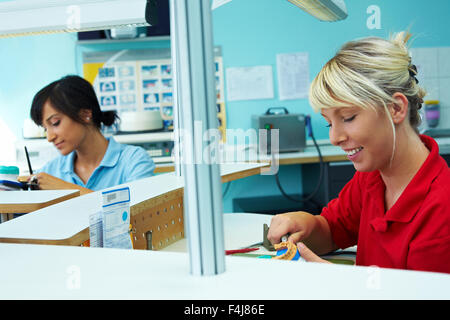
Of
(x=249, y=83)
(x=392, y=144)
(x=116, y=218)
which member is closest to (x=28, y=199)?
(x=116, y=218)

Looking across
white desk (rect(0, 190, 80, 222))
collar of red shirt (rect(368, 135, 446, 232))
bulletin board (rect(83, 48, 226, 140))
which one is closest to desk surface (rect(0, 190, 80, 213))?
white desk (rect(0, 190, 80, 222))

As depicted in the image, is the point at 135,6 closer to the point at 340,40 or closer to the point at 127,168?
the point at 127,168

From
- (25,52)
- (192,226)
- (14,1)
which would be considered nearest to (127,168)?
(14,1)

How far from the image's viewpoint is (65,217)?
100 centimetres

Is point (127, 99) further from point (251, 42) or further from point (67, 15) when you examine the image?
point (67, 15)

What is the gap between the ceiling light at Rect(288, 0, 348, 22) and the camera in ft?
3.68

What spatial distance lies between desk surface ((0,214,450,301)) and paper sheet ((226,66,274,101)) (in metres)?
2.94

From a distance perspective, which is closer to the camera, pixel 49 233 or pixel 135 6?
pixel 49 233

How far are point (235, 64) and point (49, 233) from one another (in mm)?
2810

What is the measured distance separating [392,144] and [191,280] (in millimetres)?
656

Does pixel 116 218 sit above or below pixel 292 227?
above

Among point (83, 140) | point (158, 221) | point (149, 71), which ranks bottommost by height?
point (158, 221)

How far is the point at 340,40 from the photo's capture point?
11.4ft

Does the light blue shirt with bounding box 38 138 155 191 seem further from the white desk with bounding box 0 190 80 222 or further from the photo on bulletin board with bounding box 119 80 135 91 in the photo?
the photo on bulletin board with bounding box 119 80 135 91
